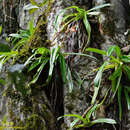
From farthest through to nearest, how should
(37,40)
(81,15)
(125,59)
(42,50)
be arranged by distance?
(37,40) < (81,15) < (42,50) < (125,59)

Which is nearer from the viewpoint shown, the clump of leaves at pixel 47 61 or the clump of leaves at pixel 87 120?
the clump of leaves at pixel 87 120

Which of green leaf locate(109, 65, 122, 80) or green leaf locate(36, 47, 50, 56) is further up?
green leaf locate(36, 47, 50, 56)

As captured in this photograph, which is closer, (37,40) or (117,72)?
(117,72)

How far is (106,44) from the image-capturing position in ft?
4.89

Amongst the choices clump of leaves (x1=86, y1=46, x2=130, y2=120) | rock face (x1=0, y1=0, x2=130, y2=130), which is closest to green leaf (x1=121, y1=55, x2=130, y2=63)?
clump of leaves (x1=86, y1=46, x2=130, y2=120)

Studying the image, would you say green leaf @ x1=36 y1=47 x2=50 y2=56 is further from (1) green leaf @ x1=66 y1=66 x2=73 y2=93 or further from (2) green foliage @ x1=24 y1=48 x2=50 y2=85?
(1) green leaf @ x1=66 y1=66 x2=73 y2=93

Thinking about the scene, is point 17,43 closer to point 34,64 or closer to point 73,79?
point 34,64

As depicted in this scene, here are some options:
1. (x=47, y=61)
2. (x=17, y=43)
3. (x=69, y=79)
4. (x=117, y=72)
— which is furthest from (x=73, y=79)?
(x=17, y=43)

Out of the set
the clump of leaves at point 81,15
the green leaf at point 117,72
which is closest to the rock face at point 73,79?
the clump of leaves at point 81,15

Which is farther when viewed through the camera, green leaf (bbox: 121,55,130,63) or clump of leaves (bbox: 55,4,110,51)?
clump of leaves (bbox: 55,4,110,51)

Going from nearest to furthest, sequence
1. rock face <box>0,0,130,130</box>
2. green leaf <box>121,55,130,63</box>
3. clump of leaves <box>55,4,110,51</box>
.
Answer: green leaf <box>121,55,130,63</box> < rock face <box>0,0,130,130</box> < clump of leaves <box>55,4,110,51</box>

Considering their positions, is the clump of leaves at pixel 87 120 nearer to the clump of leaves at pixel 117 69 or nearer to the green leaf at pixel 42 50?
the clump of leaves at pixel 117 69

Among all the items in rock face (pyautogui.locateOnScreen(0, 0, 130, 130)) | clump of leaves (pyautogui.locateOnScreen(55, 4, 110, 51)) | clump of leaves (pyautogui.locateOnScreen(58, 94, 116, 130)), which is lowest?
clump of leaves (pyautogui.locateOnScreen(58, 94, 116, 130))

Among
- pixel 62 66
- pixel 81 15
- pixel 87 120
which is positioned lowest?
pixel 87 120
